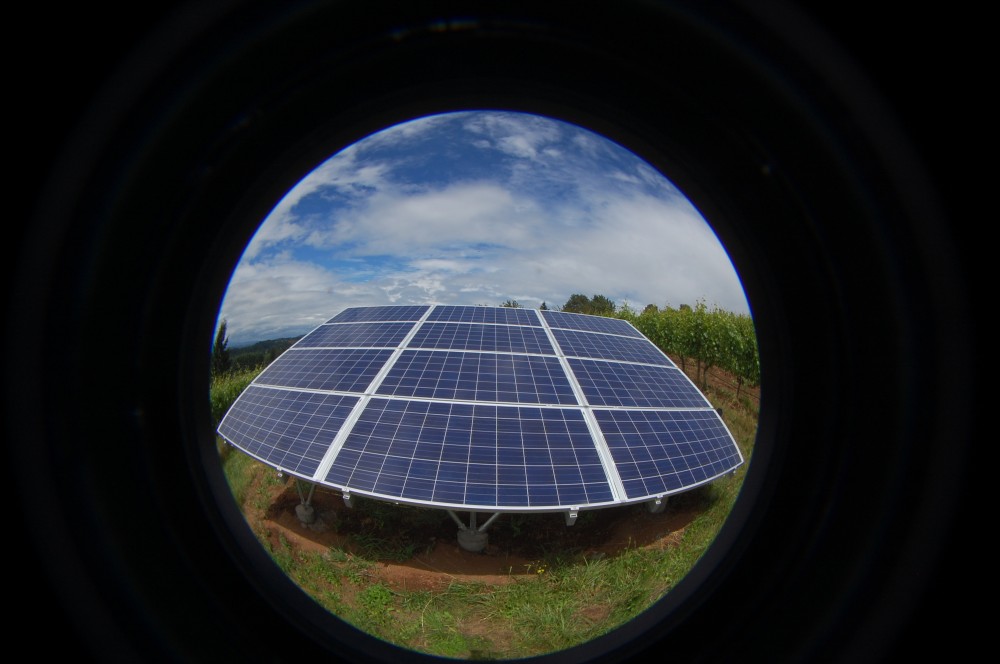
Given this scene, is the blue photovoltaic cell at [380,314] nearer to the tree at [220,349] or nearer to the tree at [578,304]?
the tree at [220,349]

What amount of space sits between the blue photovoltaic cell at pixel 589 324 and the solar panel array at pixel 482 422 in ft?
4.32

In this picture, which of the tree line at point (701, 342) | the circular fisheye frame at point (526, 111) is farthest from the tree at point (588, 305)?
the circular fisheye frame at point (526, 111)

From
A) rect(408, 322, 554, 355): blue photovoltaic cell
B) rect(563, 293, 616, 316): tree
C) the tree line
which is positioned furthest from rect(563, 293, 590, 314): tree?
rect(408, 322, 554, 355): blue photovoltaic cell

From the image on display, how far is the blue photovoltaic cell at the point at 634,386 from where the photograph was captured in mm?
5785

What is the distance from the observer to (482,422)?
4820mm

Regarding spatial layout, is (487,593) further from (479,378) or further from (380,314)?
(380,314)

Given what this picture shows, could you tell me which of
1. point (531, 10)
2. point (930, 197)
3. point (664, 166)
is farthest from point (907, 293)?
point (531, 10)

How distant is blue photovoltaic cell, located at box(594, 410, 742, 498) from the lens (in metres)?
4.34

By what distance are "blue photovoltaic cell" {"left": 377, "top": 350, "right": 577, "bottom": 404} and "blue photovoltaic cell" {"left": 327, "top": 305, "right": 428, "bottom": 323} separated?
8.42 feet

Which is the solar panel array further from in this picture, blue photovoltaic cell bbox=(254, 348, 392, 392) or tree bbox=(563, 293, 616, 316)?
tree bbox=(563, 293, 616, 316)

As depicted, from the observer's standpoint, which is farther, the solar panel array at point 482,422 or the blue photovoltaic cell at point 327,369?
the blue photovoltaic cell at point 327,369

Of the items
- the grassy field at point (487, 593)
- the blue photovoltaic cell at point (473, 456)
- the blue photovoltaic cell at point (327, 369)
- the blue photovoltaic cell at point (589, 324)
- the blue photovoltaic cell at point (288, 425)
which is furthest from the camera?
the blue photovoltaic cell at point (589, 324)

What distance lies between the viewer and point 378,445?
441cm

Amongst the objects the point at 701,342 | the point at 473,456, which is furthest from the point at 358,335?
the point at 701,342
